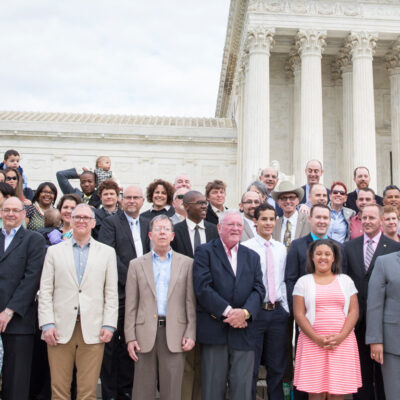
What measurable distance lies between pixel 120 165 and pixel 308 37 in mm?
12006

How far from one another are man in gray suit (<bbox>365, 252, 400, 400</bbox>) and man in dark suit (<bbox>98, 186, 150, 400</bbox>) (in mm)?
3271

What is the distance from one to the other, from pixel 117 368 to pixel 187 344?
1.54 m

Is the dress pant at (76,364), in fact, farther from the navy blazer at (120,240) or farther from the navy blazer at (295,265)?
the navy blazer at (295,265)

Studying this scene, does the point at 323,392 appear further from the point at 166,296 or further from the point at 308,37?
the point at 308,37

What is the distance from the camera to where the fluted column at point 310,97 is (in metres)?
24.4

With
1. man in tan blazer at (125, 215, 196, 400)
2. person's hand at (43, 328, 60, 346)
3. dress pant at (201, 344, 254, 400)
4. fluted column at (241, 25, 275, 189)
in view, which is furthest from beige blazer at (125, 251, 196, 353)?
fluted column at (241, 25, 275, 189)

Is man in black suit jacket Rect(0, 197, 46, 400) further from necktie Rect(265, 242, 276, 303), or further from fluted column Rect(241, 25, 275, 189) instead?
fluted column Rect(241, 25, 275, 189)

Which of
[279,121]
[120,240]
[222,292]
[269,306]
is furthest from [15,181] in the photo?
[279,121]

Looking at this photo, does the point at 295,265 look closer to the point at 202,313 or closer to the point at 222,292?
the point at 222,292

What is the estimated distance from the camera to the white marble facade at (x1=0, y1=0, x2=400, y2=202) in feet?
81.6

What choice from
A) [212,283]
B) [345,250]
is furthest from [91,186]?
[345,250]

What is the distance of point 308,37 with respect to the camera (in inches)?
1000

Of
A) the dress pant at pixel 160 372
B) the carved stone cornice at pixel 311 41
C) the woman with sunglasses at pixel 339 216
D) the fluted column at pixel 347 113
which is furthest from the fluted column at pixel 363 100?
the dress pant at pixel 160 372

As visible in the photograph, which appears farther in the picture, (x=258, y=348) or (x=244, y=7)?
(x=244, y=7)
